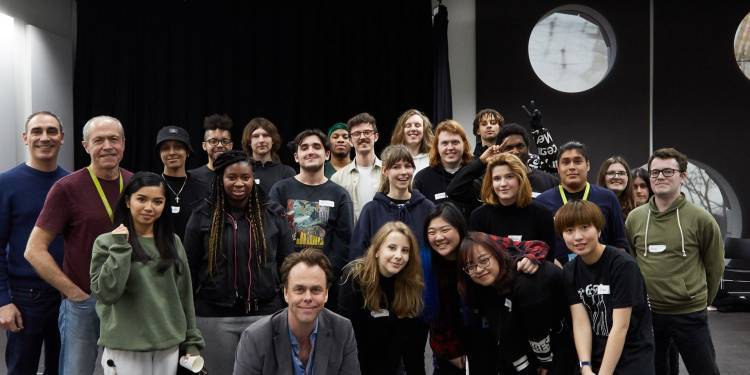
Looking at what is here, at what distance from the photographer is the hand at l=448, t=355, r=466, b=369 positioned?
9.32 feet

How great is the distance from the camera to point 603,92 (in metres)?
6.59

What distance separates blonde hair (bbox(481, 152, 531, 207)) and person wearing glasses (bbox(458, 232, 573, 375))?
214 millimetres

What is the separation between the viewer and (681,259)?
2.94 metres

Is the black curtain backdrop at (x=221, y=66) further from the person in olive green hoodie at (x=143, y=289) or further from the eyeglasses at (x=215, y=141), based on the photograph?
the person in olive green hoodie at (x=143, y=289)

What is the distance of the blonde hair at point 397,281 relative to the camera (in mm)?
2688

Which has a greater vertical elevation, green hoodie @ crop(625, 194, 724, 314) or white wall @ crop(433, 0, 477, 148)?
white wall @ crop(433, 0, 477, 148)

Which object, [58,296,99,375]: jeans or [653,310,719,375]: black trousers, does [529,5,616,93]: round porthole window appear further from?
[58,296,99,375]: jeans

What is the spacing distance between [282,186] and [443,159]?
0.88 meters

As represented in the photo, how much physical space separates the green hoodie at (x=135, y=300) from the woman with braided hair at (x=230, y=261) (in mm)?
270

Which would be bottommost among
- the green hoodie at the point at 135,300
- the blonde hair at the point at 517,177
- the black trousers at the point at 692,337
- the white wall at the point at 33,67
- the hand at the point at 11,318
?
the black trousers at the point at 692,337

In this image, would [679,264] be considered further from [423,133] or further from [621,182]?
[423,133]

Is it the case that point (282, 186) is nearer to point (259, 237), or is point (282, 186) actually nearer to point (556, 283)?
point (259, 237)

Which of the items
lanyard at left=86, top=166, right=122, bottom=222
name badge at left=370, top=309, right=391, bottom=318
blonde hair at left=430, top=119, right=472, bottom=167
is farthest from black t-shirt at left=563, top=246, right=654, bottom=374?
lanyard at left=86, top=166, right=122, bottom=222

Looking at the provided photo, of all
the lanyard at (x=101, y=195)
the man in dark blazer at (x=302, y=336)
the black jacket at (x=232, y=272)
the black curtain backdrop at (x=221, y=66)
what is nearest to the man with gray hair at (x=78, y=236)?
the lanyard at (x=101, y=195)
